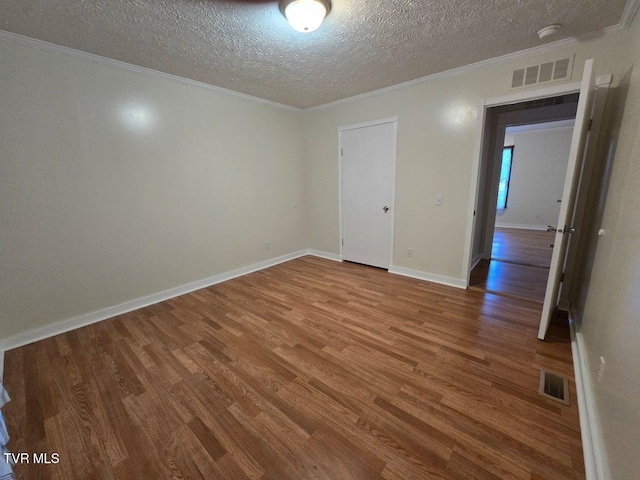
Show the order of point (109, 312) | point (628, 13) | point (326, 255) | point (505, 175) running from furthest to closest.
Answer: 1. point (505, 175)
2. point (326, 255)
3. point (109, 312)
4. point (628, 13)

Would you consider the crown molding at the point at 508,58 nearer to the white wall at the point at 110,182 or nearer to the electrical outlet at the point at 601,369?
the white wall at the point at 110,182

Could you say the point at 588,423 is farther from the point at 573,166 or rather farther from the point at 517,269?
the point at 517,269

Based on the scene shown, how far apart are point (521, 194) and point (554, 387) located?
23.0 ft

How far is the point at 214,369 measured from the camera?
191 cm

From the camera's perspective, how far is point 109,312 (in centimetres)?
269

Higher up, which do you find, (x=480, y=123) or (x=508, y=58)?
(x=508, y=58)

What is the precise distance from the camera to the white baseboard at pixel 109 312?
88.2 inches

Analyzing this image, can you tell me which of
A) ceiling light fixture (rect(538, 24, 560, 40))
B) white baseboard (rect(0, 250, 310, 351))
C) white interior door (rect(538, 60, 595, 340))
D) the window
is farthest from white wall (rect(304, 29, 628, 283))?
the window

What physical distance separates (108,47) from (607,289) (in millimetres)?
4184

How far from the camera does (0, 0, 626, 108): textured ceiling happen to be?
1.75 metres

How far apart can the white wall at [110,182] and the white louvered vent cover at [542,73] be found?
10.1 feet

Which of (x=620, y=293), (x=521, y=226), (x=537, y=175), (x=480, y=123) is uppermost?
(x=480, y=123)

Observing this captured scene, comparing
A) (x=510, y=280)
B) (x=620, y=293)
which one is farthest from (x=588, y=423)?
(x=510, y=280)

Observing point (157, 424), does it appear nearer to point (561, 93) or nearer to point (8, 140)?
point (8, 140)
